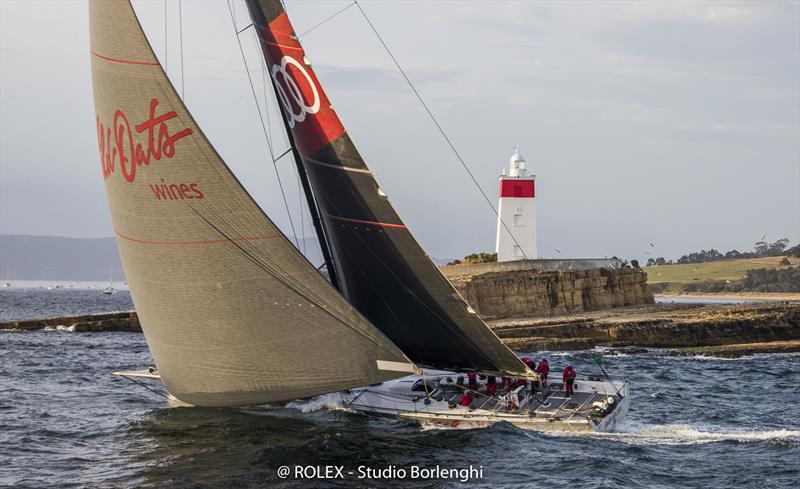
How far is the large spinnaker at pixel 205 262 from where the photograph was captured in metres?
20.9

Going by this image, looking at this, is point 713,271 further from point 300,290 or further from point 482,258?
point 300,290

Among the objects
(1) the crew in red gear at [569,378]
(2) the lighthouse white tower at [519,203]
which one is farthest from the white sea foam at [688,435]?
(2) the lighthouse white tower at [519,203]

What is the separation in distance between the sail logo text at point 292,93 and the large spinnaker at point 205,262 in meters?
3.80

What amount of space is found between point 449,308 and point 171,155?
7534mm

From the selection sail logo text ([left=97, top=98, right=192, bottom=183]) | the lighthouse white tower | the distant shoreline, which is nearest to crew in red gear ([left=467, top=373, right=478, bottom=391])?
sail logo text ([left=97, top=98, right=192, bottom=183])

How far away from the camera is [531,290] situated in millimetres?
53312

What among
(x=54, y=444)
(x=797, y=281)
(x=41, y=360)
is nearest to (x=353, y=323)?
(x=54, y=444)

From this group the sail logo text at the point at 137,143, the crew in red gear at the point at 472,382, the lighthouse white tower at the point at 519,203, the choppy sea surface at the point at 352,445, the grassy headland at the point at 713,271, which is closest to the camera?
the choppy sea surface at the point at 352,445

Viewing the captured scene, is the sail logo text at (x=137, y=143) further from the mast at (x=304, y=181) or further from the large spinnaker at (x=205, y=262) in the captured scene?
the mast at (x=304, y=181)

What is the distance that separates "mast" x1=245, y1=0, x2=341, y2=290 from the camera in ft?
79.6

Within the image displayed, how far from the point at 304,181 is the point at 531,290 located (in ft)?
98.4

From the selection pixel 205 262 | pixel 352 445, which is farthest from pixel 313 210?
pixel 352 445

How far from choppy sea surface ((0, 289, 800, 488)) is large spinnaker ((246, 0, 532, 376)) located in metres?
2.46

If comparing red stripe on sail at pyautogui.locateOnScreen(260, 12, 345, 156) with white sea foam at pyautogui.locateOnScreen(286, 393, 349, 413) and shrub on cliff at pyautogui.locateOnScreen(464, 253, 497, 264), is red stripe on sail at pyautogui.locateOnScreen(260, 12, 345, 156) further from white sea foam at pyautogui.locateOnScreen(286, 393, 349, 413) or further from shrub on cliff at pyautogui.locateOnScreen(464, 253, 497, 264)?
shrub on cliff at pyautogui.locateOnScreen(464, 253, 497, 264)
